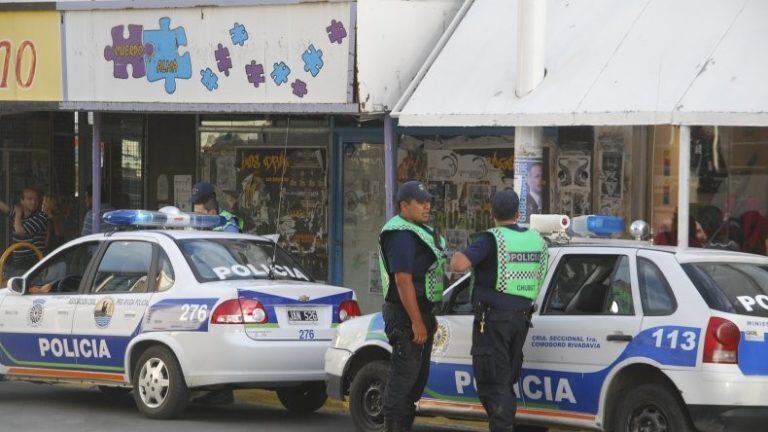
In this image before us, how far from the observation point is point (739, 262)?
918cm

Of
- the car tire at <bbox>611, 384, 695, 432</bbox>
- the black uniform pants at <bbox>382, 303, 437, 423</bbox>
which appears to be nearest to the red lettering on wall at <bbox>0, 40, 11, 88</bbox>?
the black uniform pants at <bbox>382, 303, 437, 423</bbox>

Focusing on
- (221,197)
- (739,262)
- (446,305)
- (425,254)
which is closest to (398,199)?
(425,254)

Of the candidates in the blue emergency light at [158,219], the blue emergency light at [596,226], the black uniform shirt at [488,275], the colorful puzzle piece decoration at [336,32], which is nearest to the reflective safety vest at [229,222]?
the blue emergency light at [158,219]

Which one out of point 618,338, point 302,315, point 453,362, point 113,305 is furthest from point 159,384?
point 618,338

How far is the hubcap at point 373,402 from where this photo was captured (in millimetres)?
10281

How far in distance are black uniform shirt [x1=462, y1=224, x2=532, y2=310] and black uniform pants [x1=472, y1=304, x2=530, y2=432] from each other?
52 millimetres

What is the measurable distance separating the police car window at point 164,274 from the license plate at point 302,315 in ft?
3.29

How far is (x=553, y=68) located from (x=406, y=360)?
4617 millimetres

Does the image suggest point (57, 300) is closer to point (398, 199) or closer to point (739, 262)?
point (398, 199)

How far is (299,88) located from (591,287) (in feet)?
18.9

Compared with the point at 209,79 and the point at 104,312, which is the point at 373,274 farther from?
the point at 104,312

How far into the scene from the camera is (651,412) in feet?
28.8

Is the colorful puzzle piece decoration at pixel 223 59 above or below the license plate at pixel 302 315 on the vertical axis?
above

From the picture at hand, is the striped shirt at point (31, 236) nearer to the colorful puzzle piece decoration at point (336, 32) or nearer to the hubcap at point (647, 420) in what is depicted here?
the colorful puzzle piece decoration at point (336, 32)
